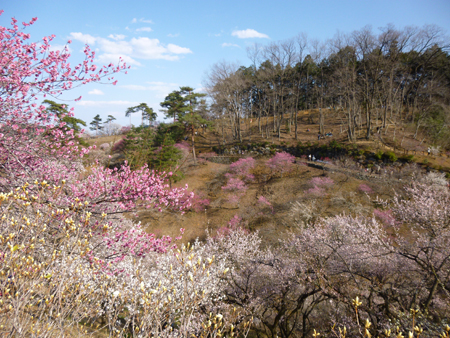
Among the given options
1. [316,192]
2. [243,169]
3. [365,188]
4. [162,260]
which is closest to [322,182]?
[316,192]

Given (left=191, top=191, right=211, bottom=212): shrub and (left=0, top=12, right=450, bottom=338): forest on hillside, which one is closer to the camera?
(left=0, top=12, right=450, bottom=338): forest on hillside

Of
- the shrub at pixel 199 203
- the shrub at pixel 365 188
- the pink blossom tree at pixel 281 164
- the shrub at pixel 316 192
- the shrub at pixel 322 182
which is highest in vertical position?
the pink blossom tree at pixel 281 164

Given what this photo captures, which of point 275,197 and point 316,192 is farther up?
point 316,192

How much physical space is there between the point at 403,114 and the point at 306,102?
1820cm

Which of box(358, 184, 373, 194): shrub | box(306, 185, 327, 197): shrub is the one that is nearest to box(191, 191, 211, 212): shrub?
box(306, 185, 327, 197): shrub

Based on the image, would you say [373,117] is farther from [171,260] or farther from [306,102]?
[171,260]

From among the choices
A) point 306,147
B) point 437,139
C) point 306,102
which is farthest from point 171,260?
point 306,102

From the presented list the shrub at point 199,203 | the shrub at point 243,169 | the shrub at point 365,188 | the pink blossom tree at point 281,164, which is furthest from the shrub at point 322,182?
the shrub at point 199,203

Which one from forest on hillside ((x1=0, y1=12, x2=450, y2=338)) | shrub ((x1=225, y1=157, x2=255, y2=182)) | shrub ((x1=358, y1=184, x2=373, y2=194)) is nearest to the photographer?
forest on hillside ((x1=0, y1=12, x2=450, y2=338))

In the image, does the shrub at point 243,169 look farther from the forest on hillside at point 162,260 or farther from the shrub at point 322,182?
the shrub at point 322,182

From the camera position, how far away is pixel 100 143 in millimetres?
44438

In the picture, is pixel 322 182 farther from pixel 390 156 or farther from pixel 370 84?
pixel 370 84

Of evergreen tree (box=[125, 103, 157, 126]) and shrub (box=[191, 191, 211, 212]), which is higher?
evergreen tree (box=[125, 103, 157, 126])

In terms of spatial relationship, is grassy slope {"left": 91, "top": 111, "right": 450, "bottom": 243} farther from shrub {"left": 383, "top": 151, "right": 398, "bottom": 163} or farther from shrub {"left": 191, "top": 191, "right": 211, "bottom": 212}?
shrub {"left": 383, "top": 151, "right": 398, "bottom": 163}
